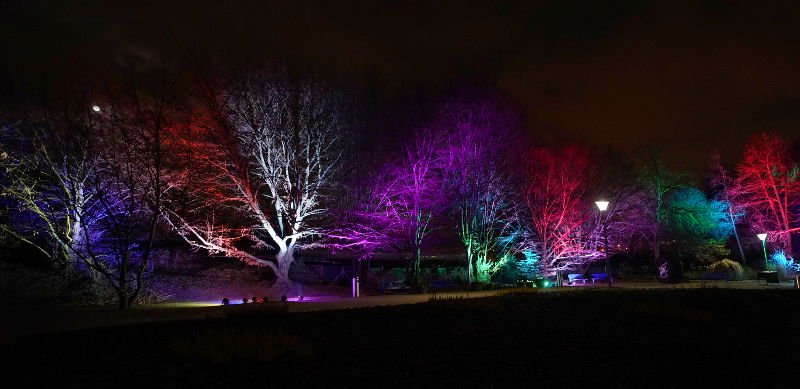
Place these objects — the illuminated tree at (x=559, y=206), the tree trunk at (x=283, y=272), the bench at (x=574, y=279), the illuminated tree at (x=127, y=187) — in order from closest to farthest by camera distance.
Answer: the illuminated tree at (x=127, y=187)
the tree trunk at (x=283, y=272)
the illuminated tree at (x=559, y=206)
the bench at (x=574, y=279)

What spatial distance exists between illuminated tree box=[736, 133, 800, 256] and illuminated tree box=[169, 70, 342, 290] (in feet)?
127

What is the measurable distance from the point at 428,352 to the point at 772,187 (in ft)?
162

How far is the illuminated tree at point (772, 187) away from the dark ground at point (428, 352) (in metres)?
38.9

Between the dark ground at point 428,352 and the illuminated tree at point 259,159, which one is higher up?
the illuminated tree at point 259,159

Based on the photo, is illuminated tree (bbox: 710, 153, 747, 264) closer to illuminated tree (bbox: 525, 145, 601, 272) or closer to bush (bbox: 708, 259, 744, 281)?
bush (bbox: 708, 259, 744, 281)

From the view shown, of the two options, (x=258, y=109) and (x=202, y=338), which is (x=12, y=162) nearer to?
(x=258, y=109)

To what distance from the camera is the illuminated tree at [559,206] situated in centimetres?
3231

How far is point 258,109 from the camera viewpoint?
2552 centimetres

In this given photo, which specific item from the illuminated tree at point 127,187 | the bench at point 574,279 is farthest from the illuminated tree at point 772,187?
the illuminated tree at point 127,187

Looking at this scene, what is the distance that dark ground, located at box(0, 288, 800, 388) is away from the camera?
6754 mm

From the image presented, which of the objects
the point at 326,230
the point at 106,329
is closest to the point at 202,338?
the point at 106,329

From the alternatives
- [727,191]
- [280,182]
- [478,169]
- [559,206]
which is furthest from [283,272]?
[727,191]

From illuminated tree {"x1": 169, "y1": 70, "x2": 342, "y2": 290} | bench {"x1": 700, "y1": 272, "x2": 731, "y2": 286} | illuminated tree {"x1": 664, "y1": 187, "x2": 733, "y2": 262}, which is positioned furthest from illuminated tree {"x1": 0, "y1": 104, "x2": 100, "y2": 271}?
illuminated tree {"x1": 664, "y1": 187, "x2": 733, "y2": 262}

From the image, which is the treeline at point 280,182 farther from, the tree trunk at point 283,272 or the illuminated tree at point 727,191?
the illuminated tree at point 727,191
